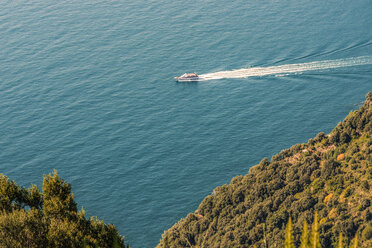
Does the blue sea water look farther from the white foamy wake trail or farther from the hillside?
the hillside

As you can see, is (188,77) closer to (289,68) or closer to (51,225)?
(289,68)

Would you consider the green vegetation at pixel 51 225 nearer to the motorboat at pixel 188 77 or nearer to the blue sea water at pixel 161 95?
the blue sea water at pixel 161 95

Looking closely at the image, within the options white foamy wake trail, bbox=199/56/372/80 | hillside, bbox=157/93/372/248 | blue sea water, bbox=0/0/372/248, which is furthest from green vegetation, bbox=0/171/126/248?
white foamy wake trail, bbox=199/56/372/80

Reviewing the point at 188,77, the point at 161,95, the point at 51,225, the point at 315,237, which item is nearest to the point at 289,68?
the point at 188,77

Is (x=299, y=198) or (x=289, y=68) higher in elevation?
(x=289, y=68)

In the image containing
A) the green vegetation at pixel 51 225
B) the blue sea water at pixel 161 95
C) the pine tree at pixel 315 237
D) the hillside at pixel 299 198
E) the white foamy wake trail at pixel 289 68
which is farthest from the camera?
the white foamy wake trail at pixel 289 68

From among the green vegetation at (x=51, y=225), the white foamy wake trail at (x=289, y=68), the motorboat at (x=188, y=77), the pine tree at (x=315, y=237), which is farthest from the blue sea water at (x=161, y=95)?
the pine tree at (x=315, y=237)

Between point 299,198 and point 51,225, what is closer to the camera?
point 51,225
